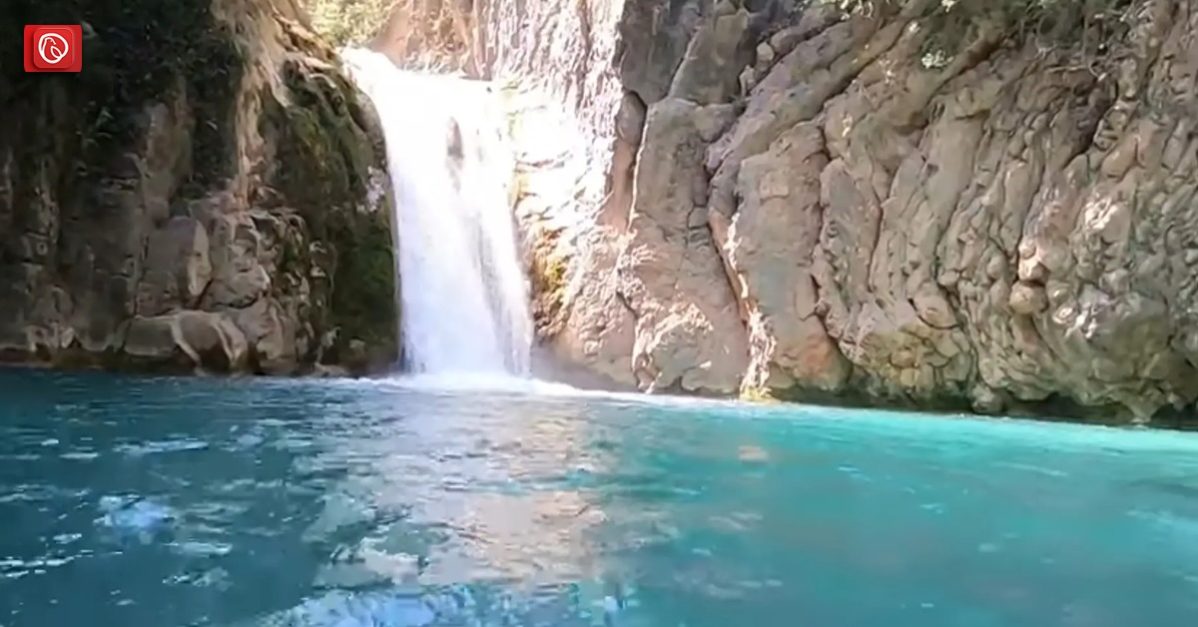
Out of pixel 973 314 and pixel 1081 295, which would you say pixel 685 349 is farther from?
pixel 1081 295

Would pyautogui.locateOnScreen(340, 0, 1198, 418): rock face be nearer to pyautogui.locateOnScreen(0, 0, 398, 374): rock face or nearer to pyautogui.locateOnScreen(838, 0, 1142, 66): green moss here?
pyautogui.locateOnScreen(838, 0, 1142, 66): green moss

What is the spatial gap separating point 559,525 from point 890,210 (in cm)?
1056

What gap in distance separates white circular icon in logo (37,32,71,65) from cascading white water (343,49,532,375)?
565 cm

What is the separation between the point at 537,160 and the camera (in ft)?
68.2

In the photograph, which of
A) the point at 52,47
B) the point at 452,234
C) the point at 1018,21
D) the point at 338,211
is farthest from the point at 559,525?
the point at 452,234

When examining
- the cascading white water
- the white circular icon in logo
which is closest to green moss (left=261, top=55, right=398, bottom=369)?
the cascading white water

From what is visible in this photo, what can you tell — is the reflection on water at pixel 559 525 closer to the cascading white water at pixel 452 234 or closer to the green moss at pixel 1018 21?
the green moss at pixel 1018 21

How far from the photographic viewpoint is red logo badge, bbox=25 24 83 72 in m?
15.7

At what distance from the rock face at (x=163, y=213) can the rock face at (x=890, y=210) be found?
4.38m

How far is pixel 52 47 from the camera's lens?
1580 centimetres


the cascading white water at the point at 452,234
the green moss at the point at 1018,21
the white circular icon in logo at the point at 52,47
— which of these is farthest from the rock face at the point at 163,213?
the green moss at the point at 1018,21

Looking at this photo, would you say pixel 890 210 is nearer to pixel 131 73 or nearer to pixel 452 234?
pixel 452 234

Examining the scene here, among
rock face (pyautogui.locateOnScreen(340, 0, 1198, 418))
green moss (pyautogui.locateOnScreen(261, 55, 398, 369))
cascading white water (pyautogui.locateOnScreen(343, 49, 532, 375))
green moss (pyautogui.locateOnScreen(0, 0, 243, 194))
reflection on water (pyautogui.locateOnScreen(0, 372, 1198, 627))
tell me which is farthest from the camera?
cascading white water (pyautogui.locateOnScreen(343, 49, 532, 375))

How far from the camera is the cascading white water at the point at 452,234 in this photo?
18.1m
